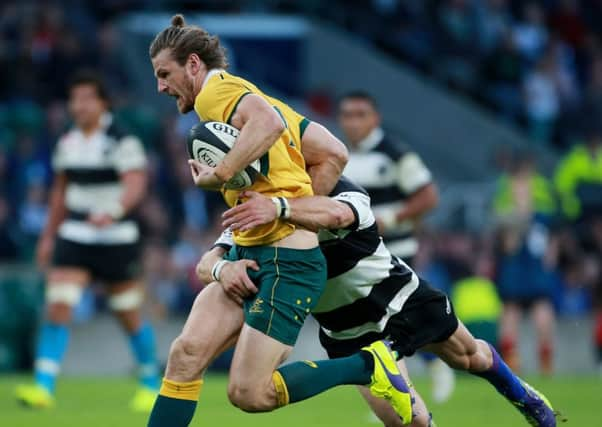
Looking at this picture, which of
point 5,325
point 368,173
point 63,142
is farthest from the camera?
point 5,325

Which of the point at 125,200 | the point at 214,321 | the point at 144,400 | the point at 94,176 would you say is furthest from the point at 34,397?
the point at 214,321

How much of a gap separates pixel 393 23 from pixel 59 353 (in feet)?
44.8

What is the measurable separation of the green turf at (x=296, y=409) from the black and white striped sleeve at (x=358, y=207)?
289cm

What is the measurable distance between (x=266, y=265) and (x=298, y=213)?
31 cm

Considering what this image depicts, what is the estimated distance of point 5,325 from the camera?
50.1ft

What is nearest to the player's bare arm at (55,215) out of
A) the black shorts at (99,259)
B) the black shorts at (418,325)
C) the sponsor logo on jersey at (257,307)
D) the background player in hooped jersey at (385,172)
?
the black shorts at (99,259)

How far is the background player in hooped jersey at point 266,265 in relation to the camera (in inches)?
254

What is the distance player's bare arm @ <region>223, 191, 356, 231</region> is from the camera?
6.39 meters

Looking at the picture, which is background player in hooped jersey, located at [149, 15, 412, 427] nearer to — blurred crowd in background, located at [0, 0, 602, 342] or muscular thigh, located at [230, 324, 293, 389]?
muscular thigh, located at [230, 324, 293, 389]

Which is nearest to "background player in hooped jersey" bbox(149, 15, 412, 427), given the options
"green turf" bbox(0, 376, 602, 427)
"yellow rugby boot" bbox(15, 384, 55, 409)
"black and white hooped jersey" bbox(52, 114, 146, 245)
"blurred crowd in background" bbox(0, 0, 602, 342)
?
"green turf" bbox(0, 376, 602, 427)

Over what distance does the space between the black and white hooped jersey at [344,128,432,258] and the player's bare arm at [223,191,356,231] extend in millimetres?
3714

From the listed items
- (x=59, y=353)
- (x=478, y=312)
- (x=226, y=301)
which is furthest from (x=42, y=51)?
(x=226, y=301)

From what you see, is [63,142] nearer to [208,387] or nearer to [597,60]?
[208,387]

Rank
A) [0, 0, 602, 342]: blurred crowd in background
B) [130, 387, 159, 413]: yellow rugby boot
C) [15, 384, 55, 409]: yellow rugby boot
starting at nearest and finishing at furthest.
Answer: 1. [15, 384, 55, 409]: yellow rugby boot
2. [130, 387, 159, 413]: yellow rugby boot
3. [0, 0, 602, 342]: blurred crowd in background
